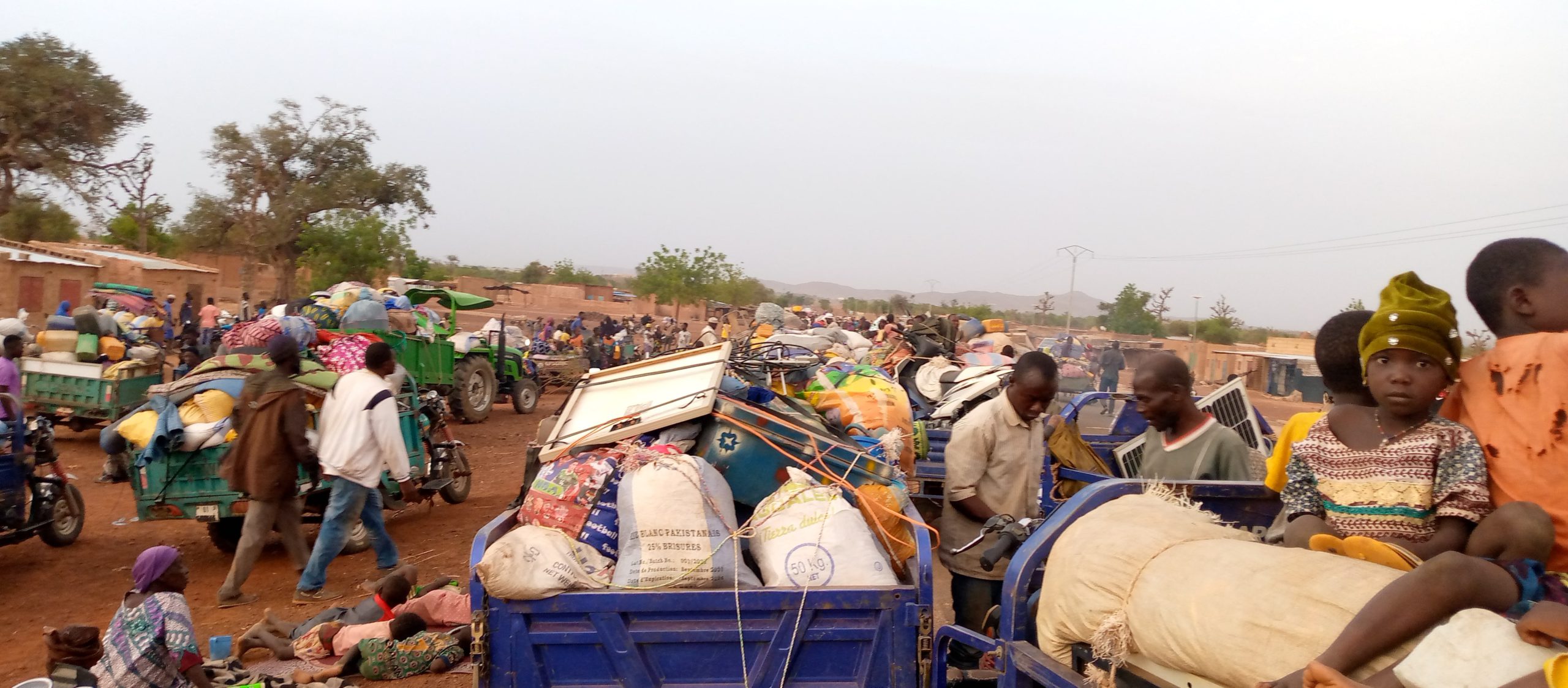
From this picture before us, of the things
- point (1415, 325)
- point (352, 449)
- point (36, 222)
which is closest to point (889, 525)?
point (1415, 325)

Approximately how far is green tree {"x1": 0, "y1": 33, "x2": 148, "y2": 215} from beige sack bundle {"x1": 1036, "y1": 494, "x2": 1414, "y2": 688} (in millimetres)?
37458

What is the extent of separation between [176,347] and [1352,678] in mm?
23321

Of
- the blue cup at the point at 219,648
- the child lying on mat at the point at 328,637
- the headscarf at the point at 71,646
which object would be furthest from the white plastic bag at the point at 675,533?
the blue cup at the point at 219,648

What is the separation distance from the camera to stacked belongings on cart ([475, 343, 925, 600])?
11.0 feet

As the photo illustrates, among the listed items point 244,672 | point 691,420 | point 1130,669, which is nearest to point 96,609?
point 244,672

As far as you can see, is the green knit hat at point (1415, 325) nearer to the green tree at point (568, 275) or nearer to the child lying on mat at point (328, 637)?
the child lying on mat at point (328, 637)

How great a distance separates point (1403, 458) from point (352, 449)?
601cm

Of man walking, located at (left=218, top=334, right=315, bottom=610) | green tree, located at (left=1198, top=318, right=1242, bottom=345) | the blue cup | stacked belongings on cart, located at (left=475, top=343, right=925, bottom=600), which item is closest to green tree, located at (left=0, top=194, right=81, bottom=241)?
man walking, located at (left=218, top=334, right=315, bottom=610)

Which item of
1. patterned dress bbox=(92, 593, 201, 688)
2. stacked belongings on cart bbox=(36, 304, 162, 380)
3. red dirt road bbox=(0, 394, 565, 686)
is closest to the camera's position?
patterned dress bbox=(92, 593, 201, 688)

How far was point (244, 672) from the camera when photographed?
4.95 meters

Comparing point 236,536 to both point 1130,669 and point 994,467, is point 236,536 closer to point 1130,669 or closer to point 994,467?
point 994,467

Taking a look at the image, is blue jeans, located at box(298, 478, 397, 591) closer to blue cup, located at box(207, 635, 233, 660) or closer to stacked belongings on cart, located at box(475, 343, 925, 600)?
blue cup, located at box(207, 635, 233, 660)

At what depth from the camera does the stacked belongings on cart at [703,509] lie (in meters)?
3.34

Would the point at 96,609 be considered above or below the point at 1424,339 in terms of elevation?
below
